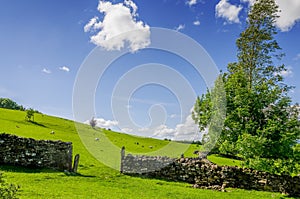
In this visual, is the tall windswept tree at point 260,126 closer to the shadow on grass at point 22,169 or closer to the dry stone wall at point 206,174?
the dry stone wall at point 206,174

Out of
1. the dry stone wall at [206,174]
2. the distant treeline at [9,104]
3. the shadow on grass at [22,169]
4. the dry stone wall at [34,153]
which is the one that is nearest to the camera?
the shadow on grass at [22,169]

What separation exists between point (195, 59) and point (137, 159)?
969 centimetres


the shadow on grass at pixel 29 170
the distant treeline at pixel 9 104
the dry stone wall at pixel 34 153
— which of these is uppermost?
the distant treeline at pixel 9 104

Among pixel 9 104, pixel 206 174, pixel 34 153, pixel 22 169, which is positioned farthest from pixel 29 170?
pixel 9 104

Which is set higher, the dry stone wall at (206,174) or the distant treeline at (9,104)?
the distant treeline at (9,104)

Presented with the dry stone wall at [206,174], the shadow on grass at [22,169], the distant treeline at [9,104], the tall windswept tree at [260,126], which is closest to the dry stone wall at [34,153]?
the shadow on grass at [22,169]

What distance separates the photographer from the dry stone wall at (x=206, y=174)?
788 inches

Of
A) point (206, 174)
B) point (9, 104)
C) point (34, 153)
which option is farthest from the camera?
point (9, 104)

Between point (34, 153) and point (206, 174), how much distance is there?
1202cm

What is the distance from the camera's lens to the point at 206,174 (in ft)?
68.4

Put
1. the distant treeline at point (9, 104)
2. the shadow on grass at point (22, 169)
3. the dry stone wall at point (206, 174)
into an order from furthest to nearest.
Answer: the distant treeline at point (9, 104) < the dry stone wall at point (206, 174) < the shadow on grass at point (22, 169)

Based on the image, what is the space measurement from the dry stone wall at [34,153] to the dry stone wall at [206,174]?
4309 mm

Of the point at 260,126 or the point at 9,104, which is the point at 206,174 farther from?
the point at 9,104

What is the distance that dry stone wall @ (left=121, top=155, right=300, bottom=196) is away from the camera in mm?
20016
